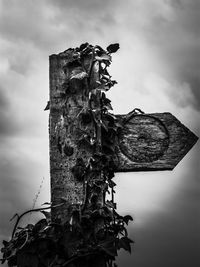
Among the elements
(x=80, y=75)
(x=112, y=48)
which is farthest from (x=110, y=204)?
(x=112, y=48)

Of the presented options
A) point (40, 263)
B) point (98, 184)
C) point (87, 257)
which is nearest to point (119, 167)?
point (98, 184)

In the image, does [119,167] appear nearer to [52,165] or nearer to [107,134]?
[107,134]

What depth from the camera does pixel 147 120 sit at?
6.75ft

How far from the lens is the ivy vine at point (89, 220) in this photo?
188 centimetres

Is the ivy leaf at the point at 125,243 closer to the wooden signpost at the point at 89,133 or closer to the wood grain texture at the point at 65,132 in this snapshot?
the wooden signpost at the point at 89,133

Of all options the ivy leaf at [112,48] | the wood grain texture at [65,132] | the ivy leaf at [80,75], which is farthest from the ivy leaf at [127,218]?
the ivy leaf at [112,48]

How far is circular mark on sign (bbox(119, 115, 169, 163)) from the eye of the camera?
1.99 meters

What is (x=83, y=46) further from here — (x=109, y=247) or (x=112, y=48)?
(x=109, y=247)

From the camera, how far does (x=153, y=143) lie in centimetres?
201

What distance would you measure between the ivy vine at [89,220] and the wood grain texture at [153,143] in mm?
51

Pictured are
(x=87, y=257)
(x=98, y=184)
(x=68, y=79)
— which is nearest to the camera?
(x=87, y=257)

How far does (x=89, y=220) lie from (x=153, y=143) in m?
0.48

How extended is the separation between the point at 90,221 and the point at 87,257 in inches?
6.4

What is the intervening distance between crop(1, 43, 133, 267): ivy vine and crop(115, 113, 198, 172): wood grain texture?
0.17ft
